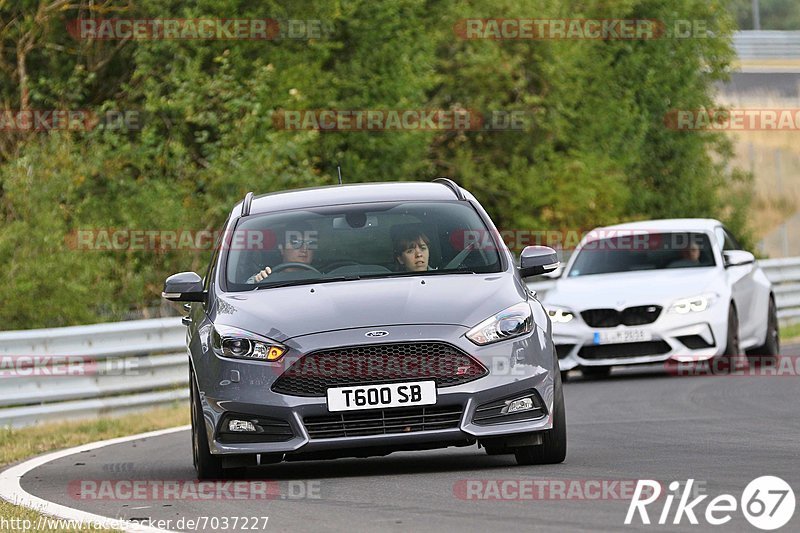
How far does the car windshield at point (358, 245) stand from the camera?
406 inches

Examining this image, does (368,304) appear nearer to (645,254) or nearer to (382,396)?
(382,396)

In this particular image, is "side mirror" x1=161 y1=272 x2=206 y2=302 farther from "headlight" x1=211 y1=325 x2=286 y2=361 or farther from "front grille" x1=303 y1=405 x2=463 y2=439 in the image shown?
"front grille" x1=303 y1=405 x2=463 y2=439

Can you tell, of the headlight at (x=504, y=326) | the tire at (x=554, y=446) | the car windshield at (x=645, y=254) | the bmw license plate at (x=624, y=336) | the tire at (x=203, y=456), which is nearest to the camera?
the headlight at (x=504, y=326)

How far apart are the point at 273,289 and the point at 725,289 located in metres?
8.46

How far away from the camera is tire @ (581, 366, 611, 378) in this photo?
59.6ft

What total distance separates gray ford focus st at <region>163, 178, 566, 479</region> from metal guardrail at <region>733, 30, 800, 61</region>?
65.9 m

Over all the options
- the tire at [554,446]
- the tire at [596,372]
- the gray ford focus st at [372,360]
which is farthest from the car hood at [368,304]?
the tire at [596,372]

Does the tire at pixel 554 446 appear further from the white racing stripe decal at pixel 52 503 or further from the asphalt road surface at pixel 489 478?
the white racing stripe decal at pixel 52 503

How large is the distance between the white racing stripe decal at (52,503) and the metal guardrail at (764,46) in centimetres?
6248

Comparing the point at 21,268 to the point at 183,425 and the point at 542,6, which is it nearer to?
the point at 183,425

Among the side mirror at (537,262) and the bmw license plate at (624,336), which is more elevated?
the side mirror at (537,262)

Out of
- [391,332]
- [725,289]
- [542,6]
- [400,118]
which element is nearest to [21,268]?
[725,289]

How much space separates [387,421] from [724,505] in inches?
88.2

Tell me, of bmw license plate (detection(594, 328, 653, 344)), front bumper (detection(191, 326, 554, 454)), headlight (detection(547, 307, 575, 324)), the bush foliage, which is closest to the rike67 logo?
front bumper (detection(191, 326, 554, 454))
